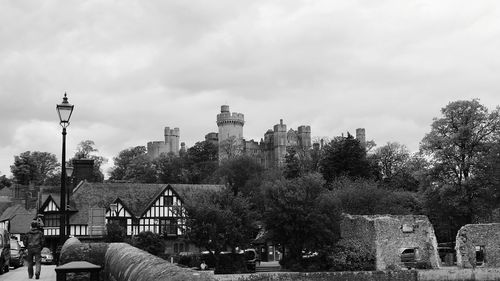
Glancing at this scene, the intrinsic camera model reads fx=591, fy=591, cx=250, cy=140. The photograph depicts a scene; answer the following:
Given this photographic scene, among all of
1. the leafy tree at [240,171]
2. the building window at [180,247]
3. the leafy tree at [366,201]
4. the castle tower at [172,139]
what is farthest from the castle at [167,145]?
the leafy tree at [366,201]

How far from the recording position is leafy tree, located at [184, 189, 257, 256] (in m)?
44.8

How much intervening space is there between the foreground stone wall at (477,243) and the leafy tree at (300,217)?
898 cm

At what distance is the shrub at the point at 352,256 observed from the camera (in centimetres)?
4369

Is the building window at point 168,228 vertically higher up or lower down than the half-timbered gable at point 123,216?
lower down

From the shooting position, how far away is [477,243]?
42.6 m

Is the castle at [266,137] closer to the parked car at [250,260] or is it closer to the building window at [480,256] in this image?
the parked car at [250,260]

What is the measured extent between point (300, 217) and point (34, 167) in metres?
80.6

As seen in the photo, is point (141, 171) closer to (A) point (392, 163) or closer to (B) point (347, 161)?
(A) point (392, 163)

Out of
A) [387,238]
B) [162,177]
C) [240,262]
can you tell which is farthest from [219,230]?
[162,177]

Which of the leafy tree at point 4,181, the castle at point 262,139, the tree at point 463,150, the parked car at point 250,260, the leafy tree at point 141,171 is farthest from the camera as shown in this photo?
the castle at point 262,139

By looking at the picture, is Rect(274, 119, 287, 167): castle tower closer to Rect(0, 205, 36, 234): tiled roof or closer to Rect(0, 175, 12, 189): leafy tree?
Rect(0, 175, 12, 189): leafy tree

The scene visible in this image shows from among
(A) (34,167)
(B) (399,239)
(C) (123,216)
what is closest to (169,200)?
(C) (123,216)

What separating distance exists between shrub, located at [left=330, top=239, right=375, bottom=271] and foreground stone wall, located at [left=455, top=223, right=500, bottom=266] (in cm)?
621

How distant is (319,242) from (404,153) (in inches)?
2146
